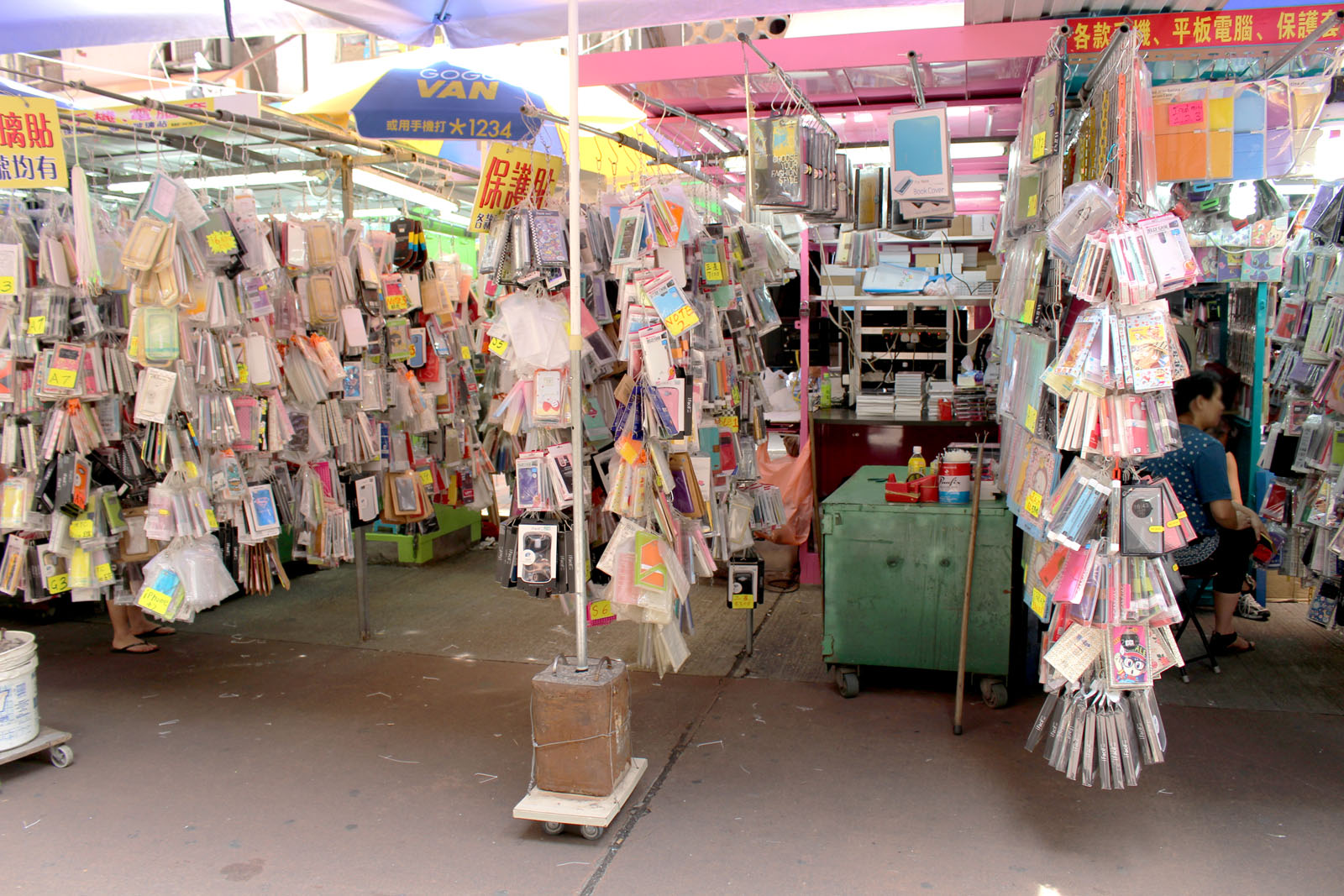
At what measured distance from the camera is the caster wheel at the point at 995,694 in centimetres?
434

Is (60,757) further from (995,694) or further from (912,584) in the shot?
(995,694)

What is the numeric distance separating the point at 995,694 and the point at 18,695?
4.06 metres

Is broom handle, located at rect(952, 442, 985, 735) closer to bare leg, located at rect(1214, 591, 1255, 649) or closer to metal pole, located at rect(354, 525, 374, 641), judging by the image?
bare leg, located at rect(1214, 591, 1255, 649)

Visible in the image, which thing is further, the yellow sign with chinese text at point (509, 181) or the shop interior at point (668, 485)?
the yellow sign with chinese text at point (509, 181)

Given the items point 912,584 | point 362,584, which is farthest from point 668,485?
point 362,584

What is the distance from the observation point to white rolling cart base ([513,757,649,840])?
3.23m

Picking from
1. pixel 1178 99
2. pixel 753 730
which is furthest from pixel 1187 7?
pixel 753 730

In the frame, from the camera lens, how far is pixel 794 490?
6688mm

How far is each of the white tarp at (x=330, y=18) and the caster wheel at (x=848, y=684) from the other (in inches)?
117

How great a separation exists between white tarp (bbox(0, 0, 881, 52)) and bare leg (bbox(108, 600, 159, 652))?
290 cm

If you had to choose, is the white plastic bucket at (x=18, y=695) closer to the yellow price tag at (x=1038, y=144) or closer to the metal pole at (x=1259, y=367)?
the yellow price tag at (x=1038, y=144)


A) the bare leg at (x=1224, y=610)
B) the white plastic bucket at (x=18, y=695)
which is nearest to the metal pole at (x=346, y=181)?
the white plastic bucket at (x=18, y=695)

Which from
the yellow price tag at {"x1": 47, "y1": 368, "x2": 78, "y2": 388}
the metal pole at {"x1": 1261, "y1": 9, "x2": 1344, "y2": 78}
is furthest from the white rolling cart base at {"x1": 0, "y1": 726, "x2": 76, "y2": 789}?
the metal pole at {"x1": 1261, "y1": 9, "x2": 1344, "y2": 78}

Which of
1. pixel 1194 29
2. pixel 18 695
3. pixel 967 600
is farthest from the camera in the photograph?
pixel 967 600
